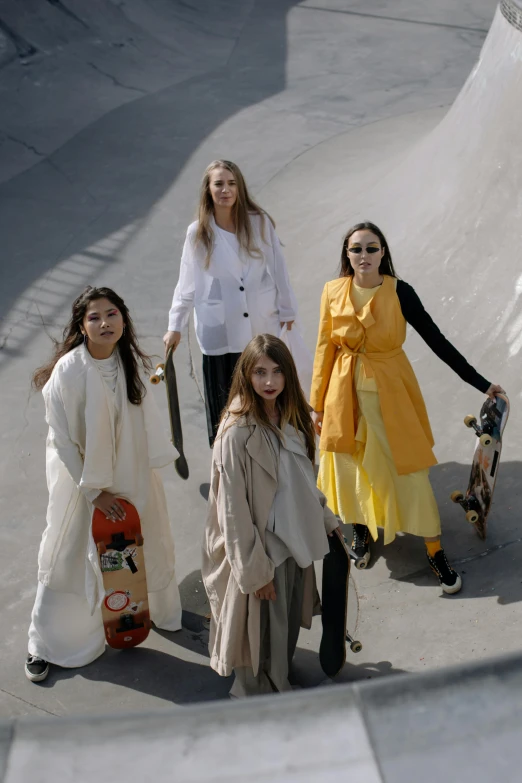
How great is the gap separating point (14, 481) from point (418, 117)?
6.15 metres

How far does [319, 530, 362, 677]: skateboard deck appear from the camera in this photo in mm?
3992

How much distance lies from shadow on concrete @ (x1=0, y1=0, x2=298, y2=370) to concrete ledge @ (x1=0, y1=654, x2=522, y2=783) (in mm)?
5468

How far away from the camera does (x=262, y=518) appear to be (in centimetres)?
389

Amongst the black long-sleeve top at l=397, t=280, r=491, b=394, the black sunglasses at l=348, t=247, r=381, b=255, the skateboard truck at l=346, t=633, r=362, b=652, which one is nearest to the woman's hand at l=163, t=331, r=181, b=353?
the black sunglasses at l=348, t=247, r=381, b=255

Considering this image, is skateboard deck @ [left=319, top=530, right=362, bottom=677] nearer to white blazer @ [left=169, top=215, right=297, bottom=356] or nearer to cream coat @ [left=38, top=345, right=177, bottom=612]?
cream coat @ [left=38, top=345, right=177, bottom=612]

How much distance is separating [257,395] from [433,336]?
3.78 ft

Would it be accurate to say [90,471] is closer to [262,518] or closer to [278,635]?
[262,518]

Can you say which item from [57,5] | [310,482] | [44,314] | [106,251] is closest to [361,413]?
[310,482]

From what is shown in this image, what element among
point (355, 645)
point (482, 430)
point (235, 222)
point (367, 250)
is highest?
point (235, 222)

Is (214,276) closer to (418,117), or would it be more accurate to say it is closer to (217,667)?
(217,667)

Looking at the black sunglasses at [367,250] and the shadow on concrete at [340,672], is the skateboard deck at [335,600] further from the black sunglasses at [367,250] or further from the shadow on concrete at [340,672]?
the black sunglasses at [367,250]

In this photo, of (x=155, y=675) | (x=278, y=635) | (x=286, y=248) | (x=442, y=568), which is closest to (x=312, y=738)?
(x=278, y=635)

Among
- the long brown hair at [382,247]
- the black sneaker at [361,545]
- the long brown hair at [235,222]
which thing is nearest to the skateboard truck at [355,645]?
the black sneaker at [361,545]

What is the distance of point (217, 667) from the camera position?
404cm
